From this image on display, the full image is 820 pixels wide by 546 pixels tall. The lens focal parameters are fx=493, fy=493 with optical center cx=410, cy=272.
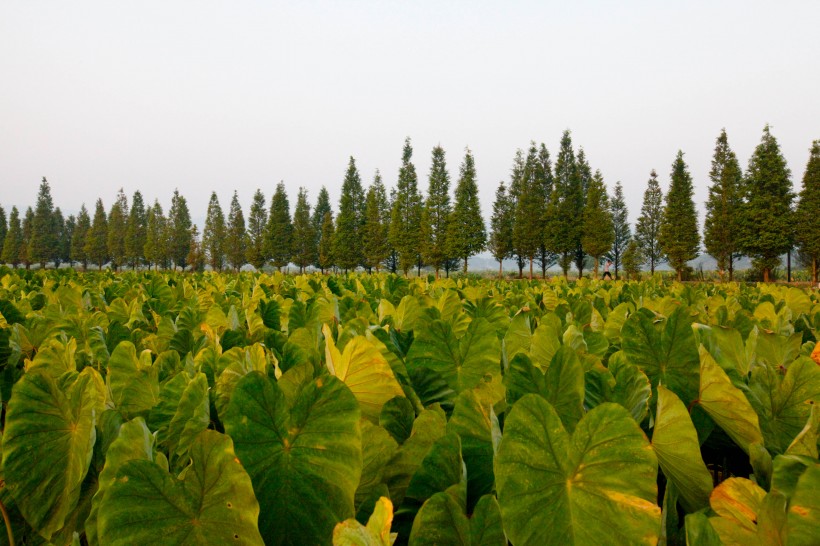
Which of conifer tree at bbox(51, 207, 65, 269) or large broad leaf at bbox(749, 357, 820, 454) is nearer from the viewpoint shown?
large broad leaf at bbox(749, 357, 820, 454)

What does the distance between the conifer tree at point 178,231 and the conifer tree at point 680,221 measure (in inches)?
2725

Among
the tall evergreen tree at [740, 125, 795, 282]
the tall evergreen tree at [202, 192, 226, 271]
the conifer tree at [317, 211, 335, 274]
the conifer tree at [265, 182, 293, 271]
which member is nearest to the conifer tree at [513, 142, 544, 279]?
the tall evergreen tree at [740, 125, 795, 282]

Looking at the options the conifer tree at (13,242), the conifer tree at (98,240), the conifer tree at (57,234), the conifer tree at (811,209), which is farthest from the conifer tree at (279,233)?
the conifer tree at (811,209)

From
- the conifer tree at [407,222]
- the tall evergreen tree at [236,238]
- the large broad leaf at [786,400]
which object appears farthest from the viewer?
the tall evergreen tree at [236,238]

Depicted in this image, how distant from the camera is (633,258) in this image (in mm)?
65562

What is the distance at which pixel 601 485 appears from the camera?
436 millimetres

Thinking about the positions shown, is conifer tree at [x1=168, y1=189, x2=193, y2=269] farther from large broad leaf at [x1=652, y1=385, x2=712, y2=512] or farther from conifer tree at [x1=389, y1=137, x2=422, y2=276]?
large broad leaf at [x1=652, y1=385, x2=712, y2=512]

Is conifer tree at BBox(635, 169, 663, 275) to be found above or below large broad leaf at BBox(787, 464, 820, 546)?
above

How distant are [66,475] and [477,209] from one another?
178 ft

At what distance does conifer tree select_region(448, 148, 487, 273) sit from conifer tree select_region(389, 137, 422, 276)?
5402mm

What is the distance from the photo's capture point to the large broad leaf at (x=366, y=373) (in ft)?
2.45

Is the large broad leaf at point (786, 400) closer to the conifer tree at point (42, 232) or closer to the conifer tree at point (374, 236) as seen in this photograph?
the conifer tree at point (374, 236)

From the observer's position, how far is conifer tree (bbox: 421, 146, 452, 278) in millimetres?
55344

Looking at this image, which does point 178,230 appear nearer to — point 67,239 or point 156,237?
point 156,237
